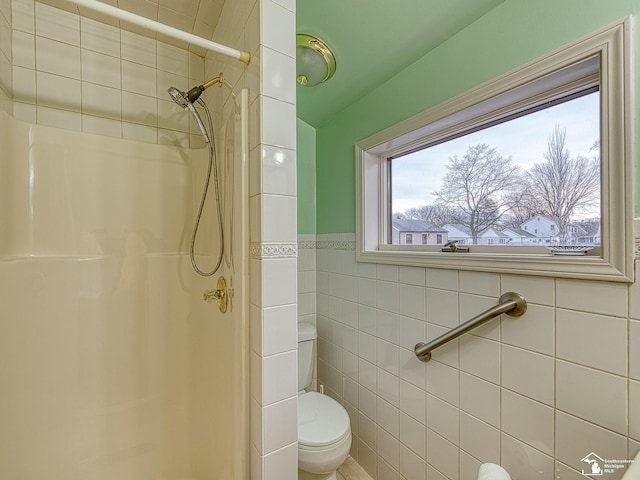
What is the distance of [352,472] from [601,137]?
6.31ft

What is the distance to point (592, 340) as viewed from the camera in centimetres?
84

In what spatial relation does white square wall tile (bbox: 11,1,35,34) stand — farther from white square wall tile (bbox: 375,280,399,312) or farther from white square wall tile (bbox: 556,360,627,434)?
white square wall tile (bbox: 556,360,627,434)

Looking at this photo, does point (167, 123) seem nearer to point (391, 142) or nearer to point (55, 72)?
point (55, 72)

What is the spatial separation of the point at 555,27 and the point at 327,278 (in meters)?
1.62

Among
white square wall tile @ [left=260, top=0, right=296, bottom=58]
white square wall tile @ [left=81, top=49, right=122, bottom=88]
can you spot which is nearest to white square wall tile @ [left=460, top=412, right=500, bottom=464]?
white square wall tile @ [left=260, top=0, right=296, bottom=58]

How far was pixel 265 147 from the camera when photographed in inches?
36.7

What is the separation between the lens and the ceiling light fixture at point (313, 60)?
1.45m

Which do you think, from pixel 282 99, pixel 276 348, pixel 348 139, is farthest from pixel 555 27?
pixel 276 348

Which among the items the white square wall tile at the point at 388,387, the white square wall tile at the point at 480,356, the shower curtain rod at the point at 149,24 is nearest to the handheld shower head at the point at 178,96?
the shower curtain rod at the point at 149,24

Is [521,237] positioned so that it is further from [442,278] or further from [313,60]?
[313,60]

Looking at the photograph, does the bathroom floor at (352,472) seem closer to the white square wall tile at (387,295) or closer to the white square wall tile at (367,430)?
the white square wall tile at (367,430)

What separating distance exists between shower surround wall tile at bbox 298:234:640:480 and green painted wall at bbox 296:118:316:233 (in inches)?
16.7

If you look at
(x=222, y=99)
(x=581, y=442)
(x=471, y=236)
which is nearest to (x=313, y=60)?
(x=222, y=99)

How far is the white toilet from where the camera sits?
4.25 feet
